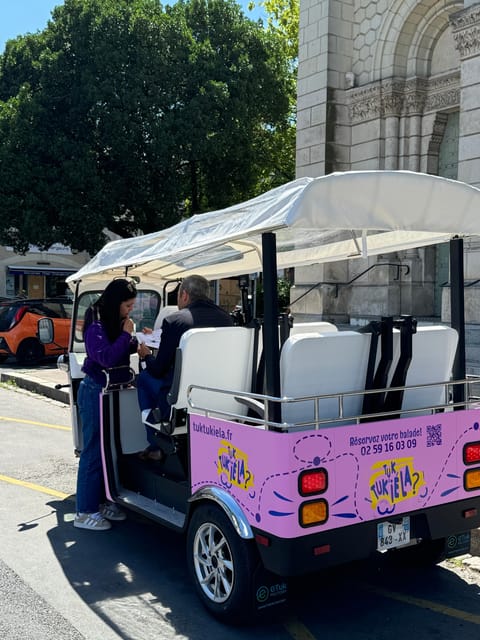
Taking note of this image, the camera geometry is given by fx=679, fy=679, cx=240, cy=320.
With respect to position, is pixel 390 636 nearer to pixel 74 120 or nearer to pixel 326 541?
pixel 326 541

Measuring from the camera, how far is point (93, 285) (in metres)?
7.10

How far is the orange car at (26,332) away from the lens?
16969mm

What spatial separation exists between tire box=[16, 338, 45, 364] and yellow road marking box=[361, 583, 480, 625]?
1401 cm

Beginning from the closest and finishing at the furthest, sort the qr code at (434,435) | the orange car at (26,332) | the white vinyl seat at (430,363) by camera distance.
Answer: the qr code at (434,435), the white vinyl seat at (430,363), the orange car at (26,332)

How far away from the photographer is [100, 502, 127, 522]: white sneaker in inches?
225

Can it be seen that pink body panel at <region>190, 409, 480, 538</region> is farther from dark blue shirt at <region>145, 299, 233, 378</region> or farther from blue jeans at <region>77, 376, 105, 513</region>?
blue jeans at <region>77, 376, 105, 513</region>

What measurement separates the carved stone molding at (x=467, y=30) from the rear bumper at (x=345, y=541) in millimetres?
9317

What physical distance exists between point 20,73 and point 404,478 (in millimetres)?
22163

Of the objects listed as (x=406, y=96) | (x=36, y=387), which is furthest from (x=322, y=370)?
(x=406, y=96)

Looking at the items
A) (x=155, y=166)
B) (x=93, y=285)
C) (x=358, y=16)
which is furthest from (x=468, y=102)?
(x=155, y=166)

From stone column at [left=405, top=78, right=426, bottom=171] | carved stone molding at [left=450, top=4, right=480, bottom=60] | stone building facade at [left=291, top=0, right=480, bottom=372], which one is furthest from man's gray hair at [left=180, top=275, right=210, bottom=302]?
stone column at [left=405, top=78, right=426, bottom=171]

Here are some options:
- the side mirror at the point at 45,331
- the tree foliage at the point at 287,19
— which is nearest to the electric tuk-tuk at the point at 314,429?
the side mirror at the point at 45,331

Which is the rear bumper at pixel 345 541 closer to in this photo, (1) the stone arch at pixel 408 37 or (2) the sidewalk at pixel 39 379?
(2) the sidewalk at pixel 39 379

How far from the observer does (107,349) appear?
17.4 feet
